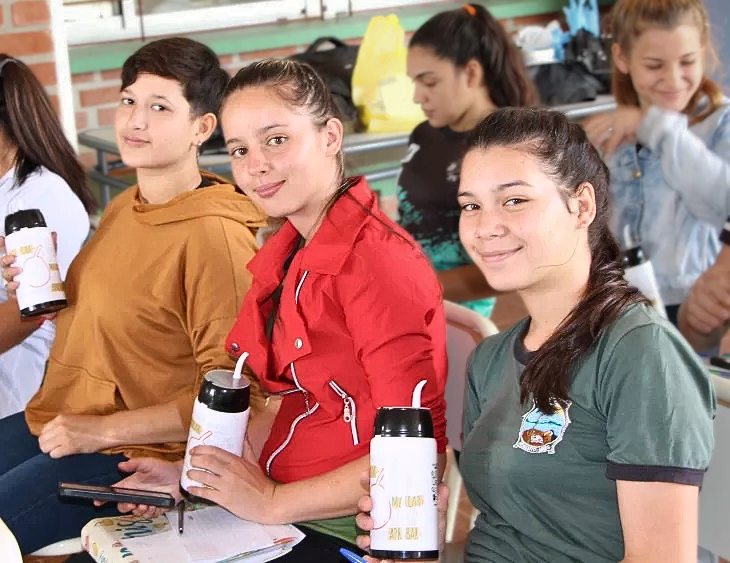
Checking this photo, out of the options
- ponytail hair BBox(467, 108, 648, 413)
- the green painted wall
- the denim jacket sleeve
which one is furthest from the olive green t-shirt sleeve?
the green painted wall

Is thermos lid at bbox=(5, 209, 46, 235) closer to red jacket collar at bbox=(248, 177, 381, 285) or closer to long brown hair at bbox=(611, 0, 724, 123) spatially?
red jacket collar at bbox=(248, 177, 381, 285)

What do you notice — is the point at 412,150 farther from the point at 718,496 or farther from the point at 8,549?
the point at 8,549

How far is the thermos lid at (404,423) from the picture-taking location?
1150 mm

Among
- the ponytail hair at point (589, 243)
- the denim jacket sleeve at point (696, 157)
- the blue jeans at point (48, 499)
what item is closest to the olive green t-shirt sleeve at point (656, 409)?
the ponytail hair at point (589, 243)

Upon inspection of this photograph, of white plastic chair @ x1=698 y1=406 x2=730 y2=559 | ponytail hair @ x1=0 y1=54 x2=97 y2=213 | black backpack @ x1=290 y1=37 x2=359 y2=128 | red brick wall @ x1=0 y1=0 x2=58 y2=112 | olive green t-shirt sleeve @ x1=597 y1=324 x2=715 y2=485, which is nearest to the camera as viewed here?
olive green t-shirt sleeve @ x1=597 y1=324 x2=715 y2=485

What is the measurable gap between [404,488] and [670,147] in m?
1.24

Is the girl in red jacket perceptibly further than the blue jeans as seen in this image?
No

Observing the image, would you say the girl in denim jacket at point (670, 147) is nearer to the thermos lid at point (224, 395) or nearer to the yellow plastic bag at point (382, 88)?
the thermos lid at point (224, 395)

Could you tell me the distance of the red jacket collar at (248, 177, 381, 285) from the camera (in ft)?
4.60

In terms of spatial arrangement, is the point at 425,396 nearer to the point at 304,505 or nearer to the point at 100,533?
the point at 304,505

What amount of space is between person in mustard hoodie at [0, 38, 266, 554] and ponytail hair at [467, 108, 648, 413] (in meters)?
0.51

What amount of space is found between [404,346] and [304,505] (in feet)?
0.87

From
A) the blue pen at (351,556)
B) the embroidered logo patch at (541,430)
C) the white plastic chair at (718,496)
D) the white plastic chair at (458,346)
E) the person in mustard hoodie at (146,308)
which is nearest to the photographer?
the embroidered logo patch at (541,430)

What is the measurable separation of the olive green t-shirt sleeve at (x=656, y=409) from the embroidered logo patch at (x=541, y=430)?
0.20 feet
